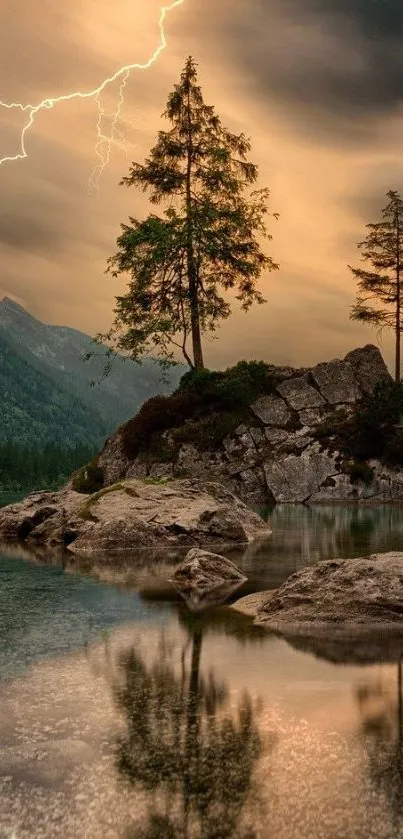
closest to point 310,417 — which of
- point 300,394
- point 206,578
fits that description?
point 300,394

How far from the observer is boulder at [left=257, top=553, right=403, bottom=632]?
8758mm

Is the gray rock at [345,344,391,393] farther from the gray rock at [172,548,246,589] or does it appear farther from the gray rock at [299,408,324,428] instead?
the gray rock at [172,548,246,589]

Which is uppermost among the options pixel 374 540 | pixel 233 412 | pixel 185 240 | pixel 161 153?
pixel 161 153

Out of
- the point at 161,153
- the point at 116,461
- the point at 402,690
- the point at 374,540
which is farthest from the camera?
the point at 161,153

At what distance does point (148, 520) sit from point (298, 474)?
832 inches

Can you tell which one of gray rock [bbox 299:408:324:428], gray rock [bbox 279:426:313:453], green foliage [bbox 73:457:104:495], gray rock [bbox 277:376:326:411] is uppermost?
Answer: gray rock [bbox 277:376:326:411]

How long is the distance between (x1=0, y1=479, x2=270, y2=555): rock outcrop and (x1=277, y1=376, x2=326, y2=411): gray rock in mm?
21590

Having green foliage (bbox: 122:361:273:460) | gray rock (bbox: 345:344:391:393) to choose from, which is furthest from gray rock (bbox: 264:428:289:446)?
gray rock (bbox: 345:344:391:393)

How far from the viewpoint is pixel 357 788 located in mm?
4238

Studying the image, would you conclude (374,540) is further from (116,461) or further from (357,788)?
(116,461)

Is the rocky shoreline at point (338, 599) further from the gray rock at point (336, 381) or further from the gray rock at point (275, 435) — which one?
the gray rock at point (336, 381)

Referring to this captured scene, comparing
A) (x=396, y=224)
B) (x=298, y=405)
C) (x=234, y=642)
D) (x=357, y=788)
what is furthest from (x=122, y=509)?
(x=396, y=224)

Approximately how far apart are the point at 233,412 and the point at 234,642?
111ft

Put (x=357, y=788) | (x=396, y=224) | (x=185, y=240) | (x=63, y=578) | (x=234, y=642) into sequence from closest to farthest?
1. (x=357, y=788)
2. (x=234, y=642)
3. (x=63, y=578)
4. (x=185, y=240)
5. (x=396, y=224)
